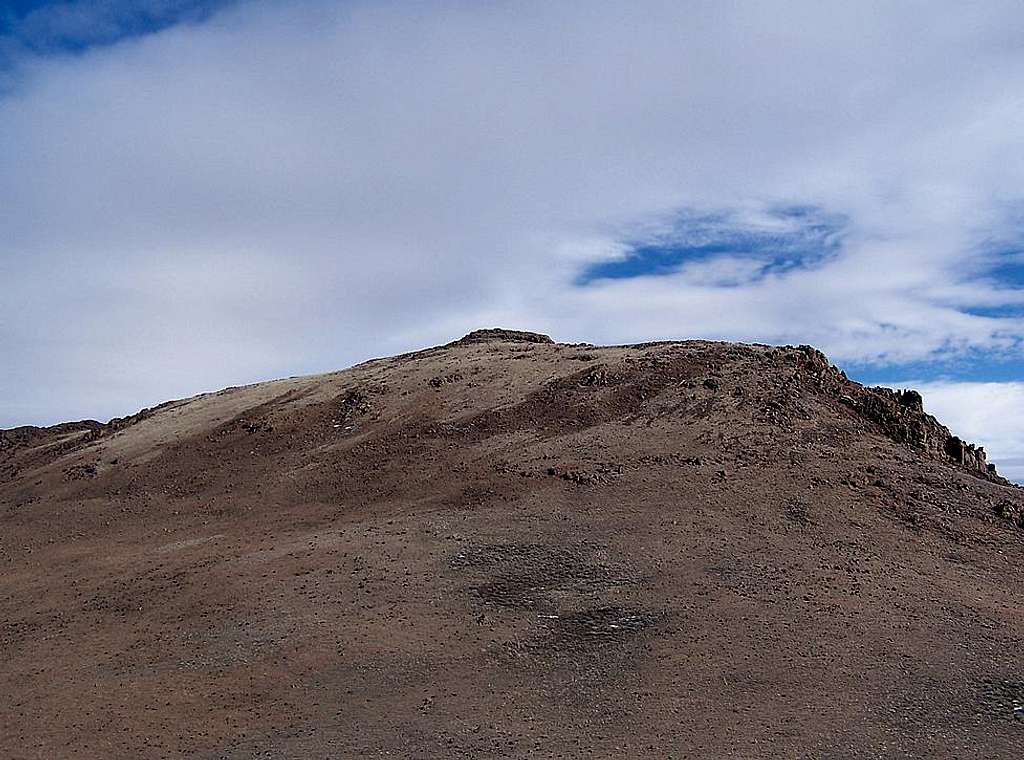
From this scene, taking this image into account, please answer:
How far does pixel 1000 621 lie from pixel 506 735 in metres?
6.34

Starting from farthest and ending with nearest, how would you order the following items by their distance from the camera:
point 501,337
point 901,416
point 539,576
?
point 501,337, point 901,416, point 539,576

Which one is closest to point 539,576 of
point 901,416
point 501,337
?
point 901,416

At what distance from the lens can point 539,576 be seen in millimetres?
12883

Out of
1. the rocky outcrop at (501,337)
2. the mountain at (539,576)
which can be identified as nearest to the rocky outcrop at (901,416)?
the mountain at (539,576)

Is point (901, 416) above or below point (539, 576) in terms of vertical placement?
above

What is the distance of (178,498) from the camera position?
1870 cm

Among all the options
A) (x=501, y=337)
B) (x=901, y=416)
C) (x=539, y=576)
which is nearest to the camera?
(x=539, y=576)

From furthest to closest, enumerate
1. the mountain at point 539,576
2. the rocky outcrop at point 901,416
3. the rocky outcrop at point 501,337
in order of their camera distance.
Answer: the rocky outcrop at point 501,337
the rocky outcrop at point 901,416
the mountain at point 539,576

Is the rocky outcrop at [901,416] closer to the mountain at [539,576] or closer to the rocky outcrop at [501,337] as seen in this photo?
the mountain at [539,576]

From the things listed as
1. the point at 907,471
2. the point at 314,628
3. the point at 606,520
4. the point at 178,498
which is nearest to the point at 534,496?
the point at 606,520

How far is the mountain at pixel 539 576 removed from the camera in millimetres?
9523

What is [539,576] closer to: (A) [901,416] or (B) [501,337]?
(A) [901,416]

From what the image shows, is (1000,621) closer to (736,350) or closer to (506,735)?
(506,735)

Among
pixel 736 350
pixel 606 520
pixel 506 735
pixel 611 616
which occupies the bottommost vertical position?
pixel 506 735
